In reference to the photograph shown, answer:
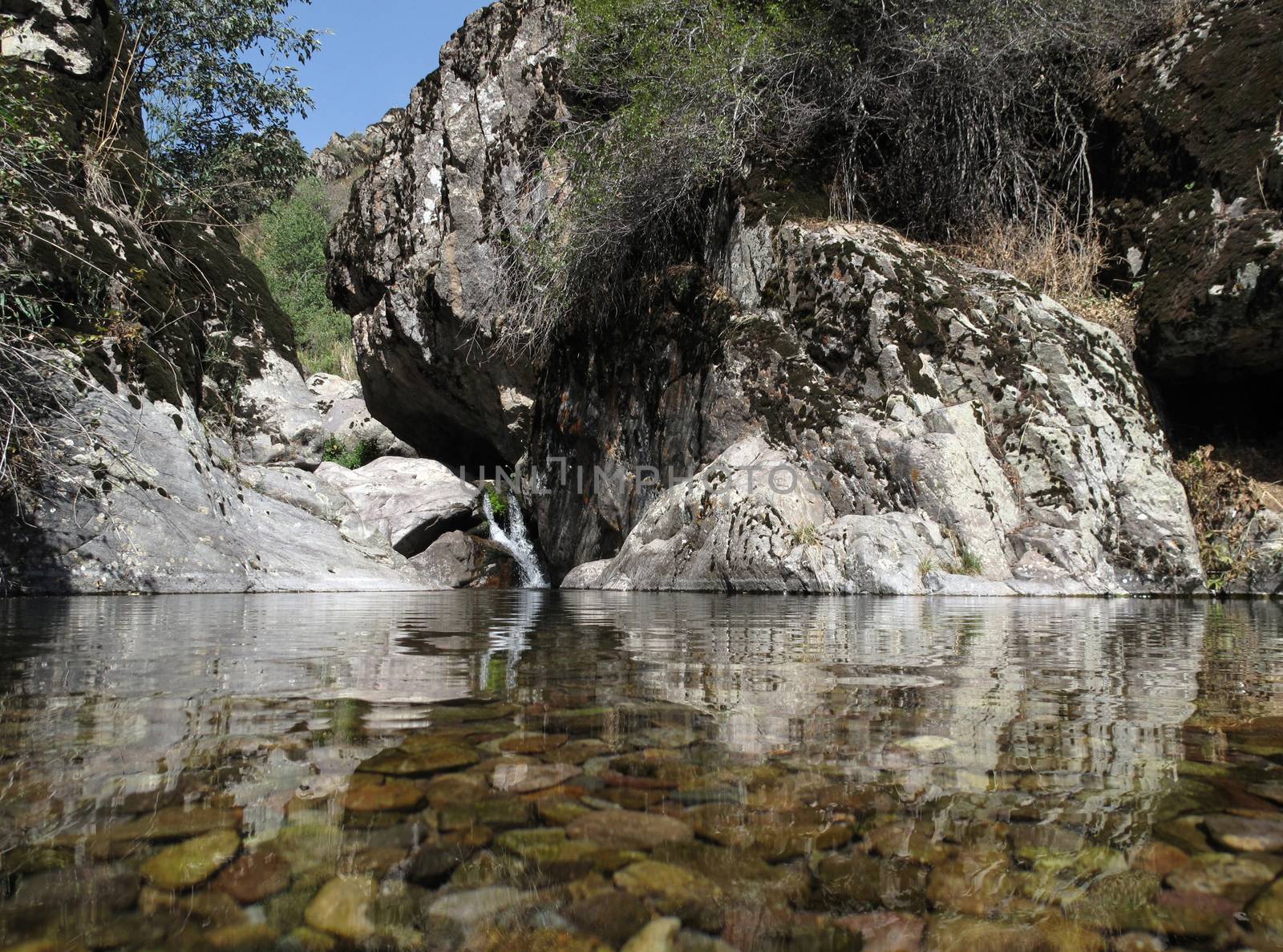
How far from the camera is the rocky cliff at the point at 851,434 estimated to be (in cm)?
669

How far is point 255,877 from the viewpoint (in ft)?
2.46

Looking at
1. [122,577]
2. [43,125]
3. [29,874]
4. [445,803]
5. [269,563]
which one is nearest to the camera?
[29,874]

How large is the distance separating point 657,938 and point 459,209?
14.4 meters

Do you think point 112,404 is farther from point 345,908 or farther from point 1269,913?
point 1269,913

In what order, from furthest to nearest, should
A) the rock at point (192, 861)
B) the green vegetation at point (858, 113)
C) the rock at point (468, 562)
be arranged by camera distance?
1. the rock at point (468, 562)
2. the green vegetation at point (858, 113)
3. the rock at point (192, 861)

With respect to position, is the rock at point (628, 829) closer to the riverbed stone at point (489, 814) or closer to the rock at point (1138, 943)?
the riverbed stone at point (489, 814)

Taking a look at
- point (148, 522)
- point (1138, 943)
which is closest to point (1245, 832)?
point (1138, 943)

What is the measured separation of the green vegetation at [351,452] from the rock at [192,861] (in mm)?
17160

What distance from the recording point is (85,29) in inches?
306

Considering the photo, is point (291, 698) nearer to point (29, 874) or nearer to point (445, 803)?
point (445, 803)

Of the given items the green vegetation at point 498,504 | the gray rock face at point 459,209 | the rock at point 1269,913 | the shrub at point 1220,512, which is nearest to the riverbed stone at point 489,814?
the rock at point 1269,913

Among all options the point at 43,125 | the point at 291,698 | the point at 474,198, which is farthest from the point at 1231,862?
the point at 474,198

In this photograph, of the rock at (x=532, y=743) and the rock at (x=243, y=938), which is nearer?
the rock at (x=243, y=938)

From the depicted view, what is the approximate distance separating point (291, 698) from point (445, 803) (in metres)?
0.78
